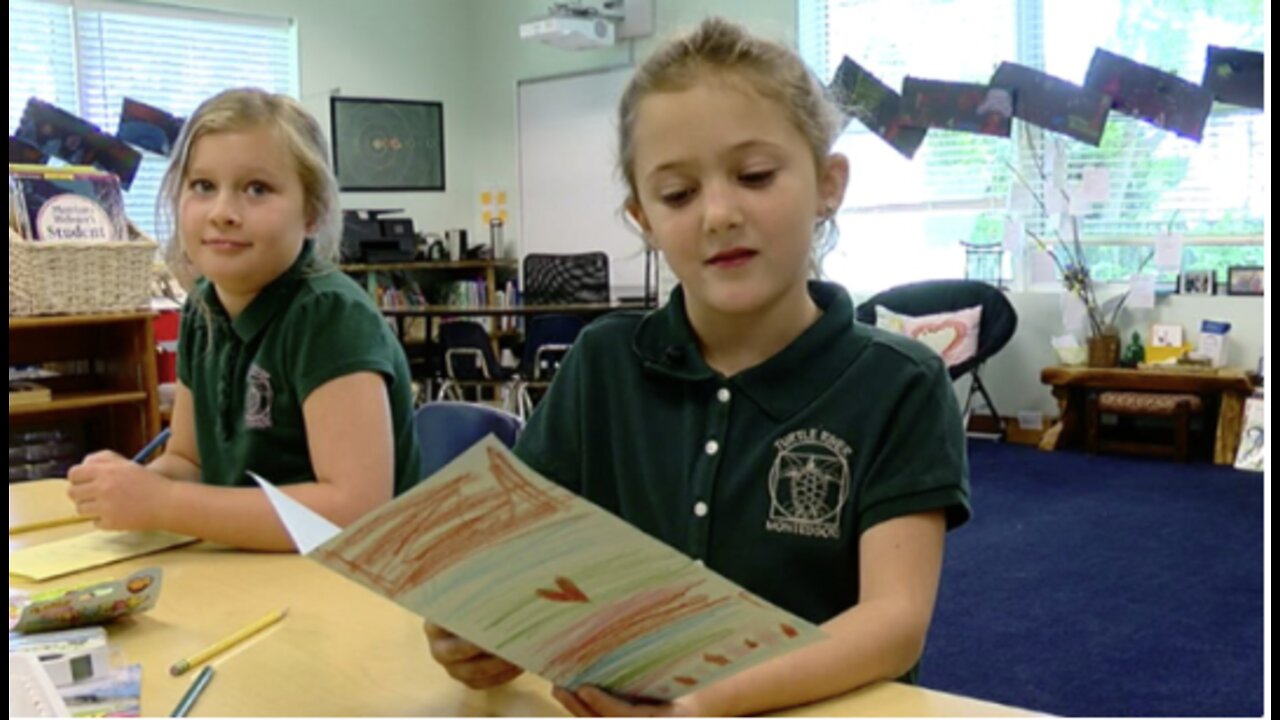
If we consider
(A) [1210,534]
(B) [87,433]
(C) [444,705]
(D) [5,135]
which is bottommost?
(A) [1210,534]

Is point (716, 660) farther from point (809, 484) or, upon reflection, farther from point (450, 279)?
point (450, 279)

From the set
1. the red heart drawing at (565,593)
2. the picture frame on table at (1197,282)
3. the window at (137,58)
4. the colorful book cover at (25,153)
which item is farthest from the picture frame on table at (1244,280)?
the colorful book cover at (25,153)

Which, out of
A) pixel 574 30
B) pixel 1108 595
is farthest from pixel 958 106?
pixel 1108 595

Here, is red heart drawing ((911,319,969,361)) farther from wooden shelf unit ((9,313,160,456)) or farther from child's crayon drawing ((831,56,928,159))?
wooden shelf unit ((9,313,160,456))

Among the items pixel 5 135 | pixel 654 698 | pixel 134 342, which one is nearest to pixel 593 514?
pixel 654 698

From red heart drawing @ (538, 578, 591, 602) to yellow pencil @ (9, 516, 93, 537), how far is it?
101 cm

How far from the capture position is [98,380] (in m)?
3.37

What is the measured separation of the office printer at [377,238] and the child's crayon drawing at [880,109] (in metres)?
2.72

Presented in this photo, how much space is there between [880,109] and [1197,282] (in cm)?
174

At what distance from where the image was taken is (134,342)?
3252mm

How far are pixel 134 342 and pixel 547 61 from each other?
4.73 metres

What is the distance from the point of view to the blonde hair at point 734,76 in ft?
3.48

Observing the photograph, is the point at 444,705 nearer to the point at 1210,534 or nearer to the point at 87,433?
the point at 87,433

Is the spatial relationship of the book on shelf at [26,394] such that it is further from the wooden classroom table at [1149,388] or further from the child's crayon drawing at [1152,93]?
the child's crayon drawing at [1152,93]
